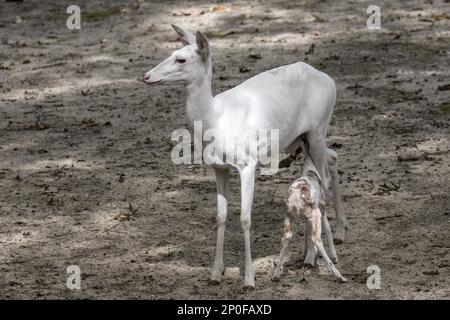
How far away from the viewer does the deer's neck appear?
627 centimetres

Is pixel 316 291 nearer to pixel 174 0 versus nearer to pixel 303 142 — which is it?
pixel 303 142

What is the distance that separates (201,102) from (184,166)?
2.68 m

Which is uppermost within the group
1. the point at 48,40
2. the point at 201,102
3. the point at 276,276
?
the point at 201,102

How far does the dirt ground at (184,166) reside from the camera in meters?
6.72

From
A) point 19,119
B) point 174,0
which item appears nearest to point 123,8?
point 174,0

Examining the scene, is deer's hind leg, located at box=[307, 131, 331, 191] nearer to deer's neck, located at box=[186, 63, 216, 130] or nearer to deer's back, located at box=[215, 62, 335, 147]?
deer's back, located at box=[215, 62, 335, 147]

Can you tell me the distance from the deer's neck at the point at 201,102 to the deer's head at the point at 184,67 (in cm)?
4

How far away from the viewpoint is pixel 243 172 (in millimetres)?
6383

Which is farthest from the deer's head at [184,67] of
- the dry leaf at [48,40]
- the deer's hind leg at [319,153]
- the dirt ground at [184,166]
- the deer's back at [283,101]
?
the dry leaf at [48,40]

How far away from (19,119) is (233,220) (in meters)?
3.51

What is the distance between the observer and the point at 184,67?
623cm

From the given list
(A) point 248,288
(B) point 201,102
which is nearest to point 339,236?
(A) point 248,288

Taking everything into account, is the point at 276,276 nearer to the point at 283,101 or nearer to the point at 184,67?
the point at 283,101

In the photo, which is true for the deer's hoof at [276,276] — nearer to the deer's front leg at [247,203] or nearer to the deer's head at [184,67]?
the deer's front leg at [247,203]
